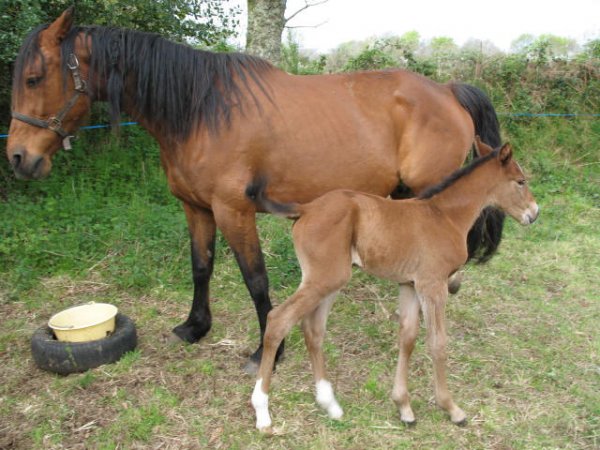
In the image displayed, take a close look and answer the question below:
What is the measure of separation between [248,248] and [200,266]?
2.14ft

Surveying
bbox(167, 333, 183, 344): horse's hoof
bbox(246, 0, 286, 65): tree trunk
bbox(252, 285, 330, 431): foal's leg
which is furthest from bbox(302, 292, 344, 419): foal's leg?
bbox(246, 0, 286, 65): tree trunk

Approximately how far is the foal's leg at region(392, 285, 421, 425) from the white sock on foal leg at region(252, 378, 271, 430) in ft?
2.40

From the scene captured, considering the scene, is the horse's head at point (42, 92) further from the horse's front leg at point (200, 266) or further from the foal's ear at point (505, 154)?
the foal's ear at point (505, 154)

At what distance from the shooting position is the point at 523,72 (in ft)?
30.1

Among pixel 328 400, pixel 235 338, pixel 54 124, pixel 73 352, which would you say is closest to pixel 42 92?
pixel 54 124

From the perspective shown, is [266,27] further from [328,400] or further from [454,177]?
[328,400]

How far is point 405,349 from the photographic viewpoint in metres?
3.12

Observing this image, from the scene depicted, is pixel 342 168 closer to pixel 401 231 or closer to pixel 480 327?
pixel 401 231

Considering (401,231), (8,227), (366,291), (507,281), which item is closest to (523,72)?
(507,281)

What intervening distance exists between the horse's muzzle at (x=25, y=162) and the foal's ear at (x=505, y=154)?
2.79 meters

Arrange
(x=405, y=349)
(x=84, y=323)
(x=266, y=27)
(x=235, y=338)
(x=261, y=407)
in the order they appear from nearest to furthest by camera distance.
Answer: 1. (x=261, y=407)
2. (x=405, y=349)
3. (x=84, y=323)
4. (x=235, y=338)
5. (x=266, y=27)

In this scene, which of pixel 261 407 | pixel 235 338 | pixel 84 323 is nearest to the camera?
pixel 261 407

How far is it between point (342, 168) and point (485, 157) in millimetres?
898

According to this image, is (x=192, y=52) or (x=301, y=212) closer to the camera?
(x=301, y=212)
